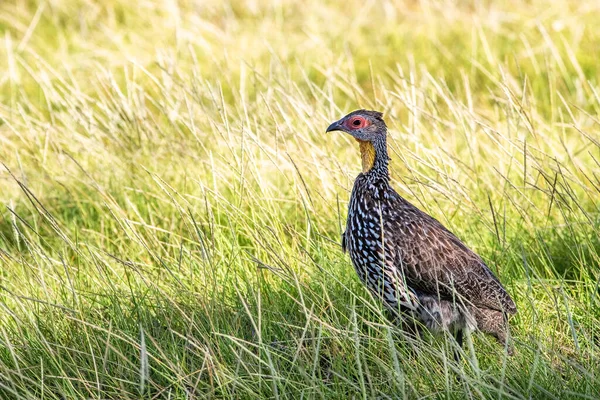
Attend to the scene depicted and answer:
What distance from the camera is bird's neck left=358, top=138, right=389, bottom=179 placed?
161 inches

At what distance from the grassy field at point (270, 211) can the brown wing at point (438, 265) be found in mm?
182

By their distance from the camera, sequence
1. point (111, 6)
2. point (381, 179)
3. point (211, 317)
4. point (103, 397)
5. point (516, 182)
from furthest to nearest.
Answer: point (111, 6)
point (516, 182)
point (381, 179)
point (211, 317)
point (103, 397)

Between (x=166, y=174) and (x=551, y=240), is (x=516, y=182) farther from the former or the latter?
(x=166, y=174)

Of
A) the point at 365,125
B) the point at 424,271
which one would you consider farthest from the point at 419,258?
the point at 365,125

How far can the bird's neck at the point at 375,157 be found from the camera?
4.09 meters

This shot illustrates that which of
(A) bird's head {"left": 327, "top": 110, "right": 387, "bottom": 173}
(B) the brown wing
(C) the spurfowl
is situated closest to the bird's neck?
(A) bird's head {"left": 327, "top": 110, "right": 387, "bottom": 173}

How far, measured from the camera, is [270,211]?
4.16 metres

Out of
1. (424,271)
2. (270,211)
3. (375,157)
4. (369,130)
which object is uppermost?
(369,130)

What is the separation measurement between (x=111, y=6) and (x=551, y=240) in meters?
6.15

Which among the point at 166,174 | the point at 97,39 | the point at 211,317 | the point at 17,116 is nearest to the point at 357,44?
the point at 97,39

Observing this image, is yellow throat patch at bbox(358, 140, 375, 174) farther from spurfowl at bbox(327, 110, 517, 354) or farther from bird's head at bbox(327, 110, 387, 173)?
spurfowl at bbox(327, 110, 517, 354)

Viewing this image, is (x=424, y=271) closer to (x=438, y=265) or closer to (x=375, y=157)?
(x=438, y=265)

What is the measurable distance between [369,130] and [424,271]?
2.27 ft

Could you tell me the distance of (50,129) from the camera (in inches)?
214
